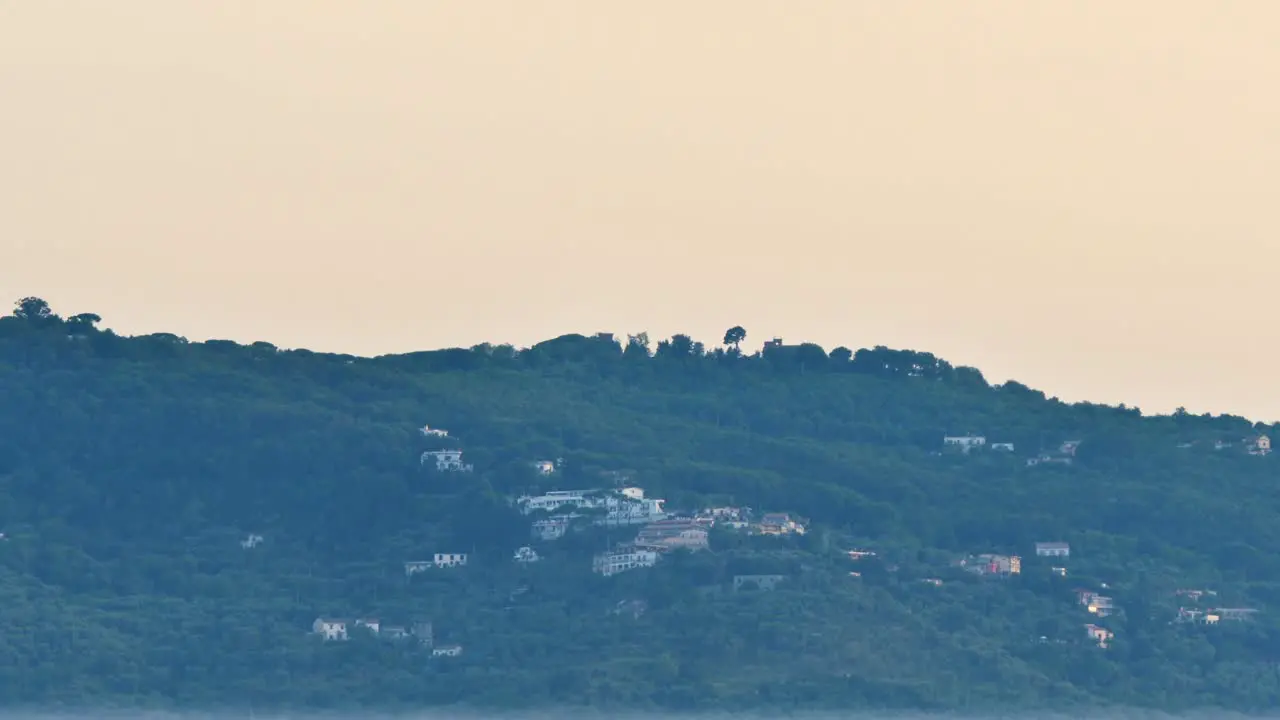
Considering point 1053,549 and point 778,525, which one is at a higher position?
point 778,525

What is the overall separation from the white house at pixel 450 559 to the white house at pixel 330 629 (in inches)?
218

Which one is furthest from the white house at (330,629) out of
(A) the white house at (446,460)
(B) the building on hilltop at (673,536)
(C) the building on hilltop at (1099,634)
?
(C) the building on hilltop at (1099,634)

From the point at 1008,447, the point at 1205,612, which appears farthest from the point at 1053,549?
the point at 1008,447

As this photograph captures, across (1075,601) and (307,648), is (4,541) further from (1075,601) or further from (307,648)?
(1075,601)

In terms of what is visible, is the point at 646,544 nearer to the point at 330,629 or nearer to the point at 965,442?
the point at 330,629

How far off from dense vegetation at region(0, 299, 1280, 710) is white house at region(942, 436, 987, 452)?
74 centimetres

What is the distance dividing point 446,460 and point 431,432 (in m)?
2.74

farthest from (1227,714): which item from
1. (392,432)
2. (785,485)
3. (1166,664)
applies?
(392,432)

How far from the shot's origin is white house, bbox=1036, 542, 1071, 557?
127188mm

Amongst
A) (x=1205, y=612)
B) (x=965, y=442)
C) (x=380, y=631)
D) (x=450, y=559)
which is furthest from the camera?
(x=965, y=442)

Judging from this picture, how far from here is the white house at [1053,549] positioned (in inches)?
5007

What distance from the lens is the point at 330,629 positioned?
380 ft

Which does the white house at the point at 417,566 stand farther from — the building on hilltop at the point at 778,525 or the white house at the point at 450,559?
the building on hilltop at the point at 778,525

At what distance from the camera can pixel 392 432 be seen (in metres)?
128
